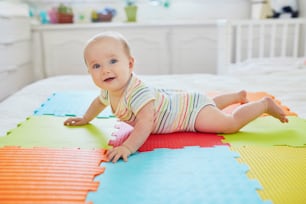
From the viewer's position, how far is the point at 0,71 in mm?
2100

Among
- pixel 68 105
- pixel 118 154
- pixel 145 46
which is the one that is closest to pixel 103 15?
pixel 145 46

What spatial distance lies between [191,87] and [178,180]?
0.99 m

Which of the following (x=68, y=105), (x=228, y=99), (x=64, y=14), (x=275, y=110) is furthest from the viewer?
(x=64, y=14)

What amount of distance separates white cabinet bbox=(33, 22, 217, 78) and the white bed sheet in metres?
0.90

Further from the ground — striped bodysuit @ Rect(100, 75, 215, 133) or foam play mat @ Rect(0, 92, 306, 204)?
striped bodysuit @ Rect(100, 75, 215, 133)

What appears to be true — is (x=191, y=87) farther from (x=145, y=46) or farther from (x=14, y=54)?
(x=14, y=54)

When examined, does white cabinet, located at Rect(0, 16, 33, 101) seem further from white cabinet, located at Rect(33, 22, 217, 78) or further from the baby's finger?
the baby's finger

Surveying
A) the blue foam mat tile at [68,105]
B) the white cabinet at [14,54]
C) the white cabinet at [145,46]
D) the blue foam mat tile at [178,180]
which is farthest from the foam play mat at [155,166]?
the white cabinet at [145,46]

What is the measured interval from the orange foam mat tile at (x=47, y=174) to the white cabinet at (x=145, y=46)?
6.37ft

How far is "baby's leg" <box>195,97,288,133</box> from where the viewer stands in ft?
3.50

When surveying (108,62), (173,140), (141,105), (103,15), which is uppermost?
(103,15)

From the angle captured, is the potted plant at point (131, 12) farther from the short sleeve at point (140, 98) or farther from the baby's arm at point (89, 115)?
the short sleeve at point (140, 98)

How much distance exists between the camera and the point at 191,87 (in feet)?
5.48

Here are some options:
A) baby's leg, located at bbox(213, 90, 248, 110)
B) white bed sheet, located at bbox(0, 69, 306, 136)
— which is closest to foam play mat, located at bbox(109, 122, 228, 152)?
baby's leg, located at bbox(213, 90, 248, 110)
